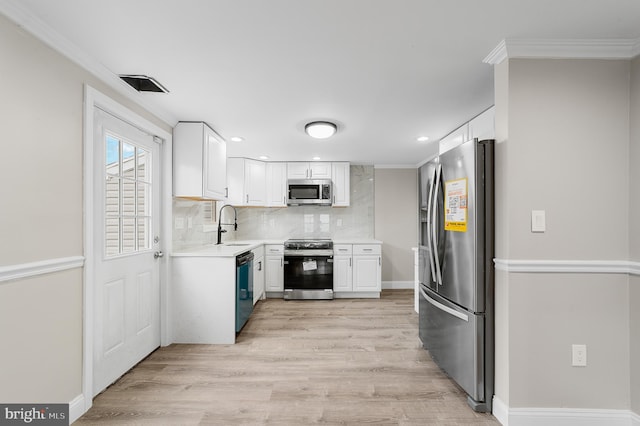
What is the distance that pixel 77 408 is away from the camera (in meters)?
1.78

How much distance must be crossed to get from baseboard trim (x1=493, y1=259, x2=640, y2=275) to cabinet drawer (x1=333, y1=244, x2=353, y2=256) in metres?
2.95

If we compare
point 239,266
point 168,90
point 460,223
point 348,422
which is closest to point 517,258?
point 460,223

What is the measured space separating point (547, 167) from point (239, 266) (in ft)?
8.75

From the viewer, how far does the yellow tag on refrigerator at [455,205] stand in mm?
1936

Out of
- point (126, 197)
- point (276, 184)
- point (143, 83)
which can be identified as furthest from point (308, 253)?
point (143, 83)

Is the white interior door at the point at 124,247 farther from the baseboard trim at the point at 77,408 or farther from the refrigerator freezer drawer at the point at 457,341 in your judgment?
the refrigerator freezer drawer at the point at 457,341

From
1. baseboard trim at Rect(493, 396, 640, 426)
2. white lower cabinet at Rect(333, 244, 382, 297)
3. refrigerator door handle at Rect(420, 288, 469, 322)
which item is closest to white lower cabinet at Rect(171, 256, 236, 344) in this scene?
refrigerator door handle at Rect(420, 288, 469, 322)

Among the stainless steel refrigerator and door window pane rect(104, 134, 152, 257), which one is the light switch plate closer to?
the stainless steel refrigerator

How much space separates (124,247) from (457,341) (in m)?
2.56

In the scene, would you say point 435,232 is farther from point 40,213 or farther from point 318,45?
point 40,213

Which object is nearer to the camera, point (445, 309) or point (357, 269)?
point (445, 309)

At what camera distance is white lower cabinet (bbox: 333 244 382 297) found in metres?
4.57

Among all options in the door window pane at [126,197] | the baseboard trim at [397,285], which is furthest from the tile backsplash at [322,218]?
the door window pane at [126,197]

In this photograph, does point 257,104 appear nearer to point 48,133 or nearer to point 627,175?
point 48,133
